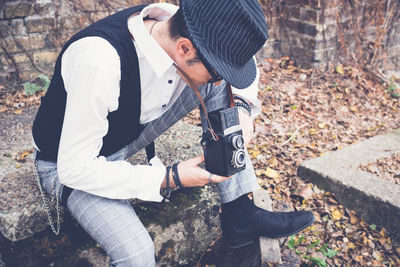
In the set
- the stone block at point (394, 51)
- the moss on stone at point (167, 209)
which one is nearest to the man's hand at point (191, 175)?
the moss on stone at point (167, 209)

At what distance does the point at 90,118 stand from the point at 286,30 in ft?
11.4

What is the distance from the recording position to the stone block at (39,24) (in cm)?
330

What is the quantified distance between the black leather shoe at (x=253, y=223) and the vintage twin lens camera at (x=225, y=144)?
340mm

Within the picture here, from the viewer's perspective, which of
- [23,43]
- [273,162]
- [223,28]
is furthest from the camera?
[23,43]

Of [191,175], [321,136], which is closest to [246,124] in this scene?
[191,175]

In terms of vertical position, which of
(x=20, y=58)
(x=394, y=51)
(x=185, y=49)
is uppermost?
(x=185, y=49)

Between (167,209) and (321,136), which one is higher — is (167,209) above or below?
above

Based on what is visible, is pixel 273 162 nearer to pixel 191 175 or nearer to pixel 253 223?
pixel 253 223

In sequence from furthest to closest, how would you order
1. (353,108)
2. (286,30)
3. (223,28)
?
(286,30) → (353,108) → (223,28)

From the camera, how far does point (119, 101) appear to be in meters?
1.60

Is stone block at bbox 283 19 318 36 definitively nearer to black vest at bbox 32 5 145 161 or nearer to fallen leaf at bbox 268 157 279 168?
fallen leaf at bbox 268 157 279 168

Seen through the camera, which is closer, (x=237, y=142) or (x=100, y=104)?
(x=100, y=104)

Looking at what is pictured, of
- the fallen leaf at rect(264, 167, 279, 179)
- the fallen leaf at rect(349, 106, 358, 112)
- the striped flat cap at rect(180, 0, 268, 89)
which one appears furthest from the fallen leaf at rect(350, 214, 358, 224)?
the fallen leaf at rect(349, 106, 358, 112)

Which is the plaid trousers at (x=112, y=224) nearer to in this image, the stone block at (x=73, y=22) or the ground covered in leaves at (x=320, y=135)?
the ground covered in leaves at (x=320, y=135)
